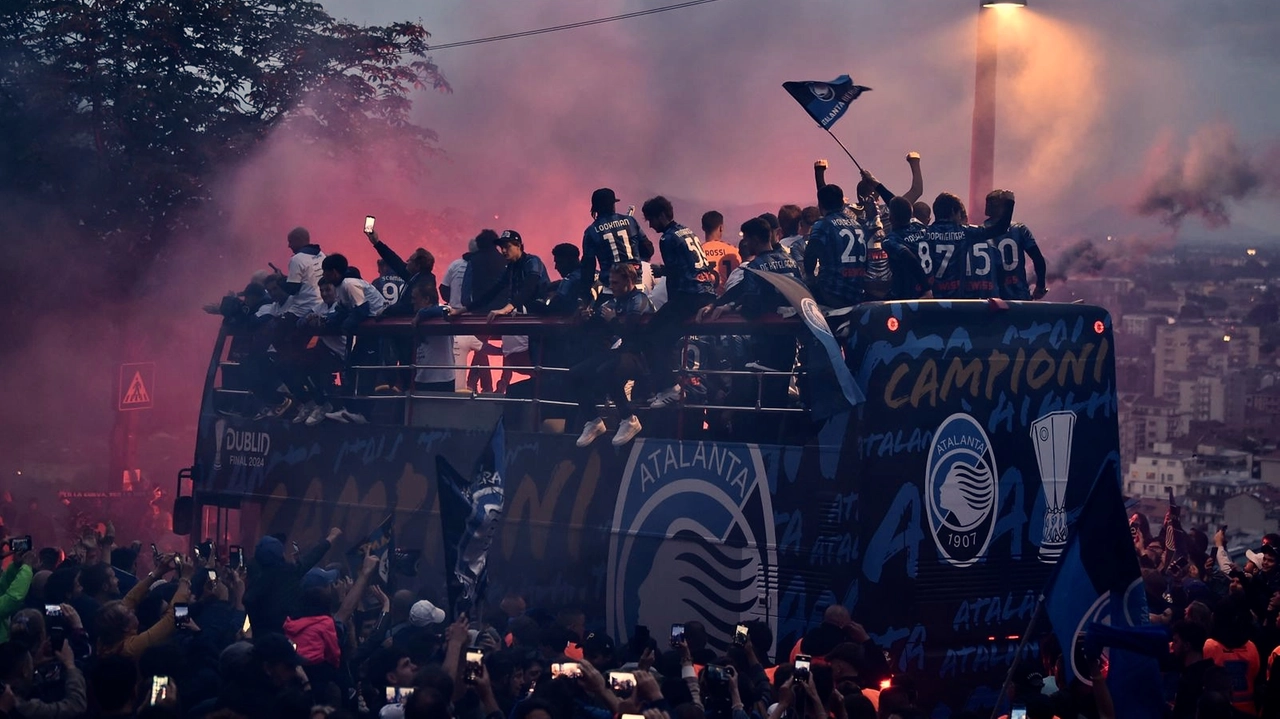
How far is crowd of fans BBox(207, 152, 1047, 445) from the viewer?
978cm

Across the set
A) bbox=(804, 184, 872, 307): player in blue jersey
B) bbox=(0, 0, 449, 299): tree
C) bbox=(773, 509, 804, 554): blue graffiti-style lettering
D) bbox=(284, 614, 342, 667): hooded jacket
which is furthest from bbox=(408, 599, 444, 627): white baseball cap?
bbox=(0, 0, 449, 299): tree

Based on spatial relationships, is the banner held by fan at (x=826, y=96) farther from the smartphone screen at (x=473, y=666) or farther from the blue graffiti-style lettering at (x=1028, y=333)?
the smartphone screen at (x=473, y=666)

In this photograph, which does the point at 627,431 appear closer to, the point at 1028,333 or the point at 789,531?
the point at 789,531

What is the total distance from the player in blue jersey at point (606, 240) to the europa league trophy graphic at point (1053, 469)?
3272mm

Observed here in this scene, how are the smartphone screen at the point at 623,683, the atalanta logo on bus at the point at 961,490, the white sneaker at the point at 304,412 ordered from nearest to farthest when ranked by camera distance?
the smartphone screen at the point at 623,683, the atalanta logo on bus at the point at 961,490, the white sneaker at the point at 304,412

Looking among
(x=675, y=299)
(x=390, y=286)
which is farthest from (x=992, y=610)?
(x=390, y=286)

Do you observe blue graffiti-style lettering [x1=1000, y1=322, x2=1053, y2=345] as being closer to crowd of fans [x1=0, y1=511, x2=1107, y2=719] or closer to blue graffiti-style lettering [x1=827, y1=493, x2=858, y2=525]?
blue graffiti-style lettering [x1=827, y1=493, x2=858, y2=525]

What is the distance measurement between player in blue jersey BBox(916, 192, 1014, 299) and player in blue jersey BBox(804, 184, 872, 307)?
43cm

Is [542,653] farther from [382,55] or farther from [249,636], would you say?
[382,55]

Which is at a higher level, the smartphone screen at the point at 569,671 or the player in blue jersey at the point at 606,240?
the player in blue jersey at the point at 606,240

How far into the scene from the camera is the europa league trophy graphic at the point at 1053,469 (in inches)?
354

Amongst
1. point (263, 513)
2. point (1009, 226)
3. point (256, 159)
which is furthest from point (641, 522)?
point (256, 159)

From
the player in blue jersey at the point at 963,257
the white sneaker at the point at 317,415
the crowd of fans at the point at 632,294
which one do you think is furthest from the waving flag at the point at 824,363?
the white sneaker at the point at 317,415

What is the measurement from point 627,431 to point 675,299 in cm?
94
